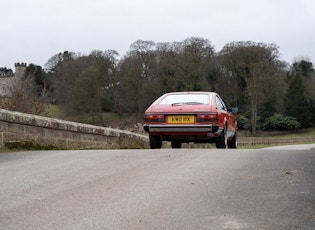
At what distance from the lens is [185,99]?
1123 centimetres

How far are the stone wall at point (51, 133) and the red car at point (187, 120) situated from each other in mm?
1916

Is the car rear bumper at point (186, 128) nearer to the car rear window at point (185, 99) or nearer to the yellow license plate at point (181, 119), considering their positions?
the yellow license plate at point (181, 119)

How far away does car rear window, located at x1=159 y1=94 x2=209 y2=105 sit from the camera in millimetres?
11087

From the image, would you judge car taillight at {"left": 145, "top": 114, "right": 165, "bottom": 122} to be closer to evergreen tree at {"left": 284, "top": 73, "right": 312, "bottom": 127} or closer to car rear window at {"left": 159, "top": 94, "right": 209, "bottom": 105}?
car rear window at {"left": 159, "top": 94, "right": 209, "bottom": 105}

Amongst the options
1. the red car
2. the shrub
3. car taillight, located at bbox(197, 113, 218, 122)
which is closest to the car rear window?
the red car

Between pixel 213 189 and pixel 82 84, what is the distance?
55897 millimetres

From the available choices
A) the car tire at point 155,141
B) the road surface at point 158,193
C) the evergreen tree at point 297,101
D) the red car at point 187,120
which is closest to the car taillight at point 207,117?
the red car at point 187,120

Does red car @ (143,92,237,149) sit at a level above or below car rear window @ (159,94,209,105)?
below

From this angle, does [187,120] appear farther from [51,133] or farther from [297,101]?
[297,101]

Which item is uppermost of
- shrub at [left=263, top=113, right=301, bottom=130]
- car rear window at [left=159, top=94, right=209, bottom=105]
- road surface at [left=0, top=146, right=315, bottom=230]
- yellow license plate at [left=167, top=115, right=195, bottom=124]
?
car rear window at [left=159, top=94, right=209, bottom=105]

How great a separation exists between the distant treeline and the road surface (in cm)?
5110

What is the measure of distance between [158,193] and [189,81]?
58.2m

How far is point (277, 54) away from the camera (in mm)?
64938

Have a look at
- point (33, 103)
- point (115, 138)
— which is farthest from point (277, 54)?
point (115, 138)
